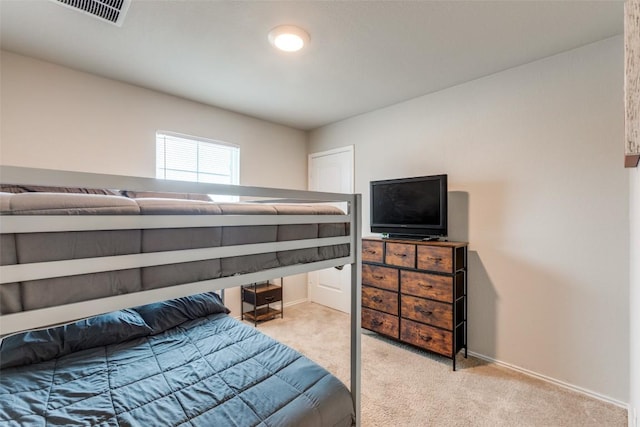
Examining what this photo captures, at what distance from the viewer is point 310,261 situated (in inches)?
54.8

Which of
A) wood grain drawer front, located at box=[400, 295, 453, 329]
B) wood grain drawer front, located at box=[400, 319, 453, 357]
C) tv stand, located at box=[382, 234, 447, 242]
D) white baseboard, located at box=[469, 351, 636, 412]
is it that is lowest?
white baseboard, located at box=[469, 351, 636, 412]

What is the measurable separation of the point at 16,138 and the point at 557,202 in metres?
4.13

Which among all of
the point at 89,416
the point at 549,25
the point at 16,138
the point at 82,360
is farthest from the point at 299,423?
the point at 16,138

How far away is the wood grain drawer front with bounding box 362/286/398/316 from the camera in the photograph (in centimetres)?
270

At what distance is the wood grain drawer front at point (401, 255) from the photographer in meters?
2.58

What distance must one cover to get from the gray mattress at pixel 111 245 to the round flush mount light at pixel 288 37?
1.31 meters

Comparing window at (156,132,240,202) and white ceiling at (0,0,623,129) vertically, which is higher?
white ceiling at (0,0,623,129)

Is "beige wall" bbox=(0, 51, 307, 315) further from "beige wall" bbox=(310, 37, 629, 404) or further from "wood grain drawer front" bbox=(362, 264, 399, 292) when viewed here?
"beige wall" bbox=(310, 37, 629, 404)

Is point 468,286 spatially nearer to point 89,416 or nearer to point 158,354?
point 158,354

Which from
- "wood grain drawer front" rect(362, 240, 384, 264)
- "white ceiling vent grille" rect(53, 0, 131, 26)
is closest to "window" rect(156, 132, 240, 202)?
"white ceiling vent grille" rect(53, 0, 131, 26)

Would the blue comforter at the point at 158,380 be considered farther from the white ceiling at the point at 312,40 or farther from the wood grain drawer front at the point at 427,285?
the white ceiling at the point at 312,40

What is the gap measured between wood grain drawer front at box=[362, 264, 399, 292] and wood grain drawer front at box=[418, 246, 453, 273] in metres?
0.29

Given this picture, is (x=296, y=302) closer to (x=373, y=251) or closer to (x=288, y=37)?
→ (x=373, y=251)

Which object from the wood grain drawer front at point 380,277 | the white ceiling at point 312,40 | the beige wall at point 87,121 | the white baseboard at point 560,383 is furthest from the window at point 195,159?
the white baseboard at point 560,383
